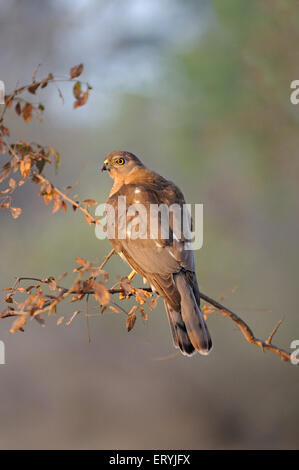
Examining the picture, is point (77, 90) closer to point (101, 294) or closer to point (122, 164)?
point (101, 294)

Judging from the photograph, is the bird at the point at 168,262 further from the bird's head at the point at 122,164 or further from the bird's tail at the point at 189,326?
the bird's head at the point at 122,164

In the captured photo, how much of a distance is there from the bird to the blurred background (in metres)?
4.69

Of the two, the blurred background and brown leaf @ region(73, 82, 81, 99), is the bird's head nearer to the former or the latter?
brown leaf @ region(73, 82, 81, 99)

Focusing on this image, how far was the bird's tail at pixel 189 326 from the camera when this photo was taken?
2270mm

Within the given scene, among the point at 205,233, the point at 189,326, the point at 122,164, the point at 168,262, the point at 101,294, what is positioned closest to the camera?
the point at 101,294

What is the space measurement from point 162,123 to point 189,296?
709 centimetres

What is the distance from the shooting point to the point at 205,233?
8320 millimetres

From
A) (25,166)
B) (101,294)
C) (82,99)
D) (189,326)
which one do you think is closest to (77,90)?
(82,99)

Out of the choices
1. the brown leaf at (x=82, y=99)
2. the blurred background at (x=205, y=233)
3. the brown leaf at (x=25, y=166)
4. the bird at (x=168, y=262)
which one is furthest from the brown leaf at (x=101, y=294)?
the blurred background at (x=205, y=233)

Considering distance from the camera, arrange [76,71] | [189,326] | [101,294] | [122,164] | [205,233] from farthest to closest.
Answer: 1. [205,233]
2. [122,164]
3. [189,326]
4. [76,71]
5. [101,294]

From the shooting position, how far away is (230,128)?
8477 mm

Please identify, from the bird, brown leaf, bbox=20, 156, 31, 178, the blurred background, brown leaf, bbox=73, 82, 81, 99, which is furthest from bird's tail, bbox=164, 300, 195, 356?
the blurred background

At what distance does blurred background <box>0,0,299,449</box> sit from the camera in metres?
7.95

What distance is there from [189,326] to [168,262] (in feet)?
1.03
